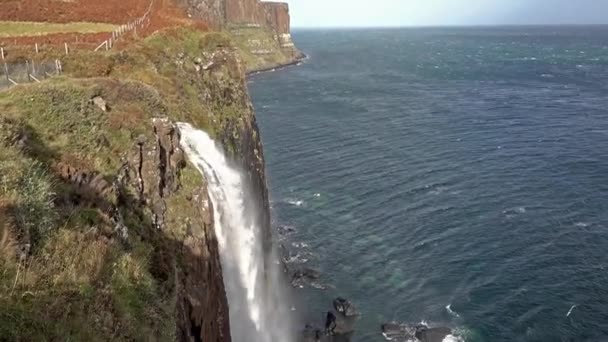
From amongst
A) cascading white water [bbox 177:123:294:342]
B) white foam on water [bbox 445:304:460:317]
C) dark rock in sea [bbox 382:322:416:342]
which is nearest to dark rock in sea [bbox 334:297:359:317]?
dark rock in sea [bbox 382:322:416:342]

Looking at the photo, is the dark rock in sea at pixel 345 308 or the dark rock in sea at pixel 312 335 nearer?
the dark rock in sea at pixel 312 335

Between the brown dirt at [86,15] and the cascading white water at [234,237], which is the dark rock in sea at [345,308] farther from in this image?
the brown dirt at [86,15]

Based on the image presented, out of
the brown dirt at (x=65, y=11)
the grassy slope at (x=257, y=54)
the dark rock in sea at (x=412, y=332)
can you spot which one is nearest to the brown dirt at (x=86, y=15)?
the brown dirt at (x=65, y=11)

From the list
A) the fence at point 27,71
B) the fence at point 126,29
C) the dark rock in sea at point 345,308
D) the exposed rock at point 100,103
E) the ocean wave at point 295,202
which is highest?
the fence at point 126,29

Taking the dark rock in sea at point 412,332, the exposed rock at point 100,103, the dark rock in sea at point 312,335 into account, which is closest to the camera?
the exposed rock at point 100,103

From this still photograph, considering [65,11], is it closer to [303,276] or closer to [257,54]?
[303,276]

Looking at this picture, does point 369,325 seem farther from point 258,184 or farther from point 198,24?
point 198,24

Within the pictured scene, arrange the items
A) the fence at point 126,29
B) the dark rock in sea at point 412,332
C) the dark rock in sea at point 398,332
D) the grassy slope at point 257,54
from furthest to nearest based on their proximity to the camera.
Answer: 1. the grassy slope at point 257,54
2. the dark rock in sea at point 398,332
3. the dark rock in sea at point 412,332
4. the fence at point 126,29
